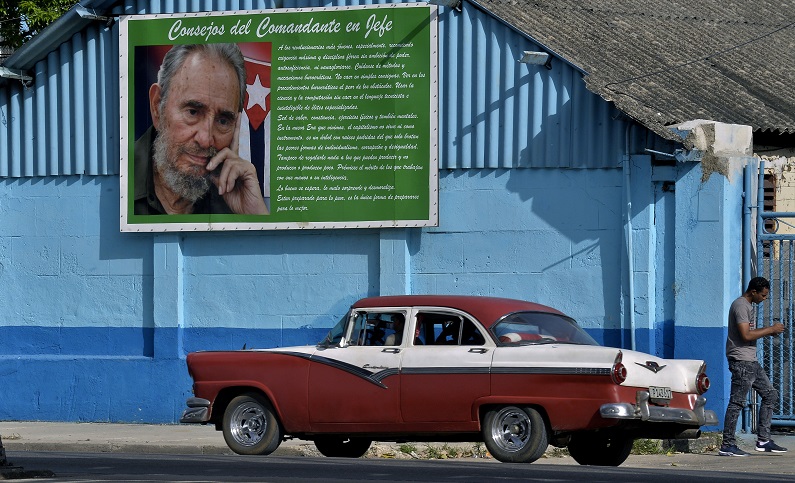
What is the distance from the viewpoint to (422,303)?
13.1m

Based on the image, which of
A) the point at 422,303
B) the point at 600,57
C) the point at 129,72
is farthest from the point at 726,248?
the point at 129,72

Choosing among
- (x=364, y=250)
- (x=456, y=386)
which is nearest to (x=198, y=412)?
(x=456, y=386)

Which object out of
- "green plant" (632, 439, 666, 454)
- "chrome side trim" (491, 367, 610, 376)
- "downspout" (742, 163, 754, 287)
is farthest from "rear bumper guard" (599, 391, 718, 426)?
"downspout" (742, 163, 754, 287)

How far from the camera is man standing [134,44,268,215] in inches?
711

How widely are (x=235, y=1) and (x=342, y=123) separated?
2.23 meters

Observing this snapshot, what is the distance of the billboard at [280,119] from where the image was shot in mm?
17422

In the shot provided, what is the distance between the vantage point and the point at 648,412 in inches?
473

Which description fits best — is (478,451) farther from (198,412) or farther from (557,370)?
(198,412)

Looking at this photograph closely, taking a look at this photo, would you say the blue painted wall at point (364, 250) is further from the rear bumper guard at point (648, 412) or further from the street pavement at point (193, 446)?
the rear bumper guard at point (648, 412)

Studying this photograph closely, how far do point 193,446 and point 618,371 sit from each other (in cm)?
519

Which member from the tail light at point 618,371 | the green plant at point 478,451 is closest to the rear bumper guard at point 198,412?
→ the green plant at point 478,451

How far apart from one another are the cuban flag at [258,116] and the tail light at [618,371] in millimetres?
6998

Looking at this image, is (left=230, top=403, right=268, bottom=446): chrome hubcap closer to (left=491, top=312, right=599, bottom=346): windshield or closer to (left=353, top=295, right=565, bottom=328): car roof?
(left=353, top=295, right=565, bottom=328): car roof

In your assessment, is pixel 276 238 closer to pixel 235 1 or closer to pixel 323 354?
pixel 235 1
